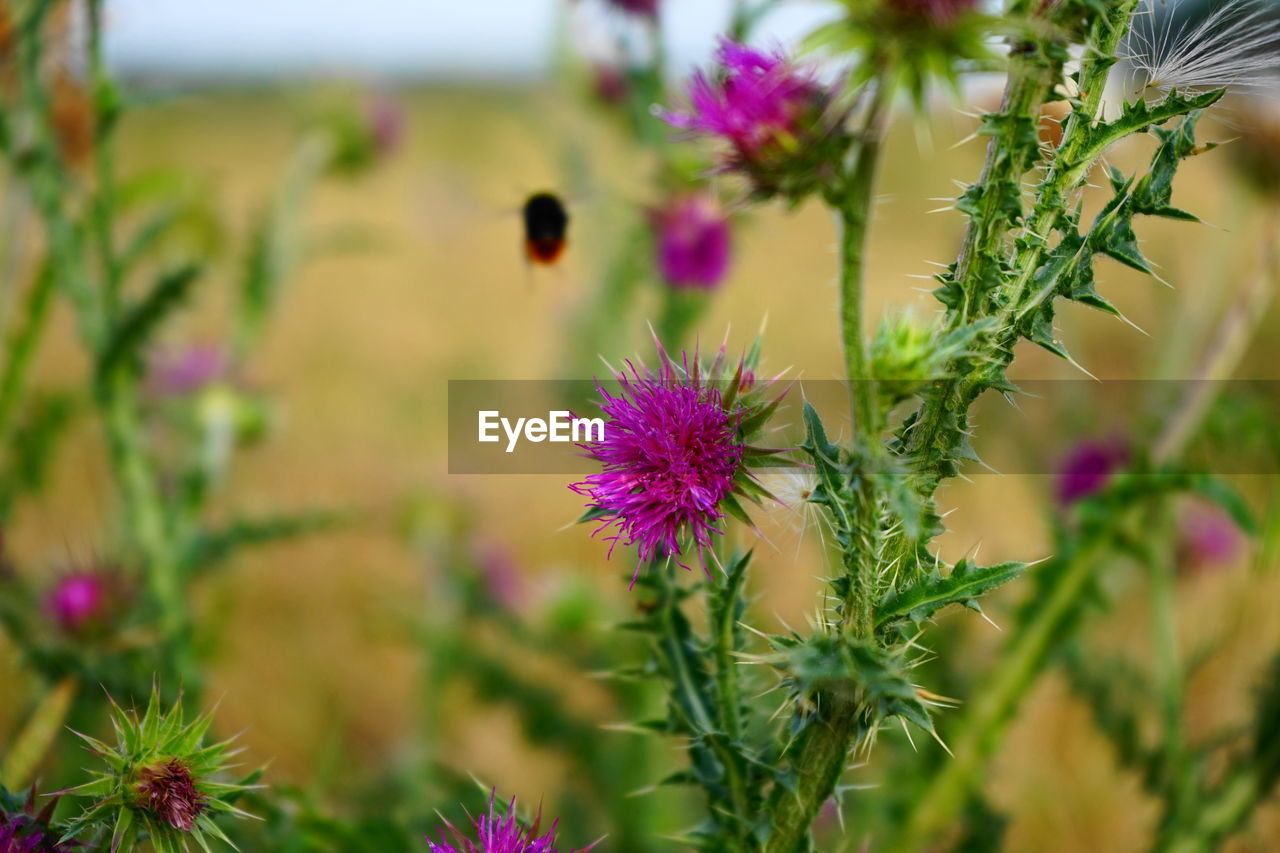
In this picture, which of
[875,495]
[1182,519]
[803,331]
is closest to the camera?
[875,495]

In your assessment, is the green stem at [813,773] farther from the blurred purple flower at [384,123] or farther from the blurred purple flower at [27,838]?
the blurred purple flower at [384,123]

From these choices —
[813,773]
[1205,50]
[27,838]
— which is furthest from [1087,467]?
[27,838]

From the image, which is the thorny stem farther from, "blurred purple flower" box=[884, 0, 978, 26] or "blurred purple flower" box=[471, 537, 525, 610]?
"blurred purple flower" box=[471, 537, 525, 610]

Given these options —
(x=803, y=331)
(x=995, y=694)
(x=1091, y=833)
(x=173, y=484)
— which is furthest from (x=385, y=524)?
(x=803, y=331)

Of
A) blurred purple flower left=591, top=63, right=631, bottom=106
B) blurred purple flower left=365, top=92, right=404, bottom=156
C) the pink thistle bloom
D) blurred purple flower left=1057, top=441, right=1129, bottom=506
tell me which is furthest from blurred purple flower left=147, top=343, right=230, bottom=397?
blurred purple flower left=1057, top=441, right=1129, bottom=506

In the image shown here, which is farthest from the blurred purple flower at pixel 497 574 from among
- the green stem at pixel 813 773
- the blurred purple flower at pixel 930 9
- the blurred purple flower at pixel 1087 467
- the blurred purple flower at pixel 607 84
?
the blurred purple flower at pixel 930 9

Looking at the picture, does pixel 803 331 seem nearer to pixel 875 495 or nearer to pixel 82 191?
pixel 82 191
